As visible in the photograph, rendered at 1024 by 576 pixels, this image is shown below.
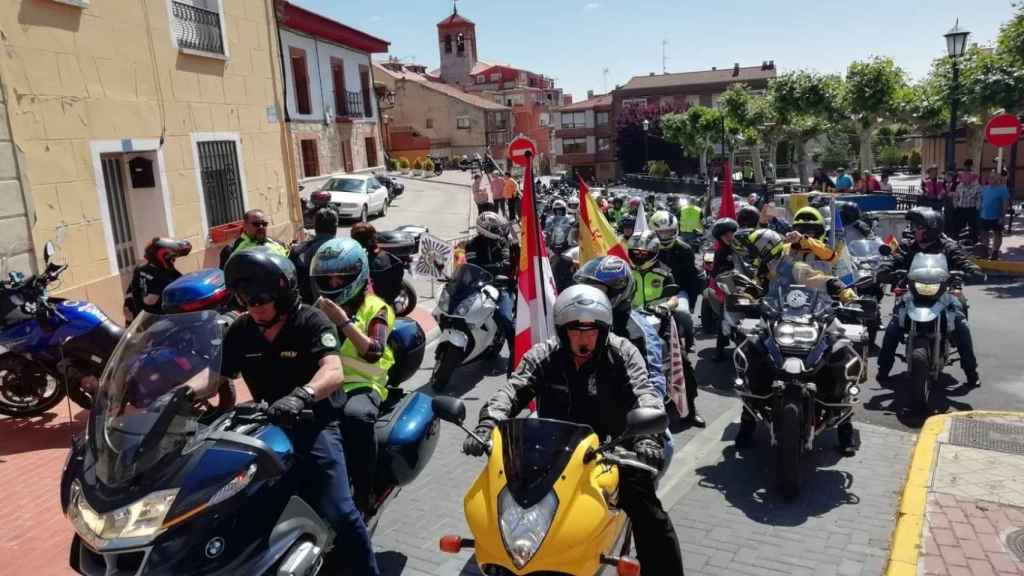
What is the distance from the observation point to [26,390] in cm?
698

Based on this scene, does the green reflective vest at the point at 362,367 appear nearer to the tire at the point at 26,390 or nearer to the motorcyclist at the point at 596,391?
the motorcyclist at the point at 596,391

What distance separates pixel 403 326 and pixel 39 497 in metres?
2.93

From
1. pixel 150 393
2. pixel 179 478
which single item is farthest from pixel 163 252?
pixel 179 478

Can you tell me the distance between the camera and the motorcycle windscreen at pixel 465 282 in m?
8.19

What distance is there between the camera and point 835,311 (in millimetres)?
5992

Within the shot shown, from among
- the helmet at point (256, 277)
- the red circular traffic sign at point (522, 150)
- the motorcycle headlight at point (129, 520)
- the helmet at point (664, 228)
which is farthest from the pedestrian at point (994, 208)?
the motorcycle headlight at point (129, 520)

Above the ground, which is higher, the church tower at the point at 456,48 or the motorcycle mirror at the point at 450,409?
the church tower at the point at 456,48

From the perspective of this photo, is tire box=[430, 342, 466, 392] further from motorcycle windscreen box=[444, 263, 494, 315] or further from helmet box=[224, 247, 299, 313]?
helmet box=[224, 247, 299, 313]

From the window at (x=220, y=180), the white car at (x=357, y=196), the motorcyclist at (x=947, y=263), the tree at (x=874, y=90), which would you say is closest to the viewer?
the motorcyclist at (x=947, y=263)

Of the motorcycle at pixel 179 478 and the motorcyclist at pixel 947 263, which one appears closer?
the motorcycle at pixel 179 478

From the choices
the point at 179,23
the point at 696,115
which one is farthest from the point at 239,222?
the point at 696,115

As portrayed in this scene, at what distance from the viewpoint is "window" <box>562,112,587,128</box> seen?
85000mm

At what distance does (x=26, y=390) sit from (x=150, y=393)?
486 cm

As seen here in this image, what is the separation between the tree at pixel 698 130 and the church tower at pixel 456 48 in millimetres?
36977
